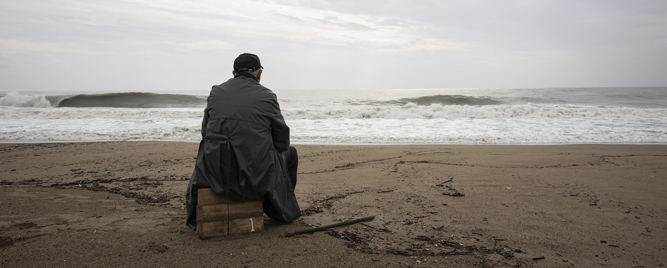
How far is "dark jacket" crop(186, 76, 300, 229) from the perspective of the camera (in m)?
2.55

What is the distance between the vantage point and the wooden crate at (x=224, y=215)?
8.52 ft

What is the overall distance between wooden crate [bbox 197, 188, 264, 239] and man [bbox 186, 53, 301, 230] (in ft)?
0.25

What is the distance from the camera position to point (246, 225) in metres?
2.78

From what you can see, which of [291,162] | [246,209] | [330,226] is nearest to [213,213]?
[246,209]

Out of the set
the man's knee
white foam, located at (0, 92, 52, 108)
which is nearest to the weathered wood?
the man's knee

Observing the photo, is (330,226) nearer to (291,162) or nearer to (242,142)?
(291,162)

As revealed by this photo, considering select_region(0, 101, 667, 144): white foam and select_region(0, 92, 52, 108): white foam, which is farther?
select_region(0, 92, 52, 108): white foam

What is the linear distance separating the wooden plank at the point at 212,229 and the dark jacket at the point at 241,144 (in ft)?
0.64

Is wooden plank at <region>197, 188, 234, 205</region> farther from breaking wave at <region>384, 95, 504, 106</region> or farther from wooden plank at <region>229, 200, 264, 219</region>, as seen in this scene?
breaking wave at <region>384, 95, 504, 106</region>

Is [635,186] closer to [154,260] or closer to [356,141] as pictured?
[154,260]

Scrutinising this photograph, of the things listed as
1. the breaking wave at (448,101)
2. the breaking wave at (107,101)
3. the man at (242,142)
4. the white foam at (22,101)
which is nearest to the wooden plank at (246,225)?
the man at (242,142)

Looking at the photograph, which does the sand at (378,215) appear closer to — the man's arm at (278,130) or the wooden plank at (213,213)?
the wooden plank at (213,213)

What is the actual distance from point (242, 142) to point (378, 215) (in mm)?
1502

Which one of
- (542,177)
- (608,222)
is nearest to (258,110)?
(608,222)
